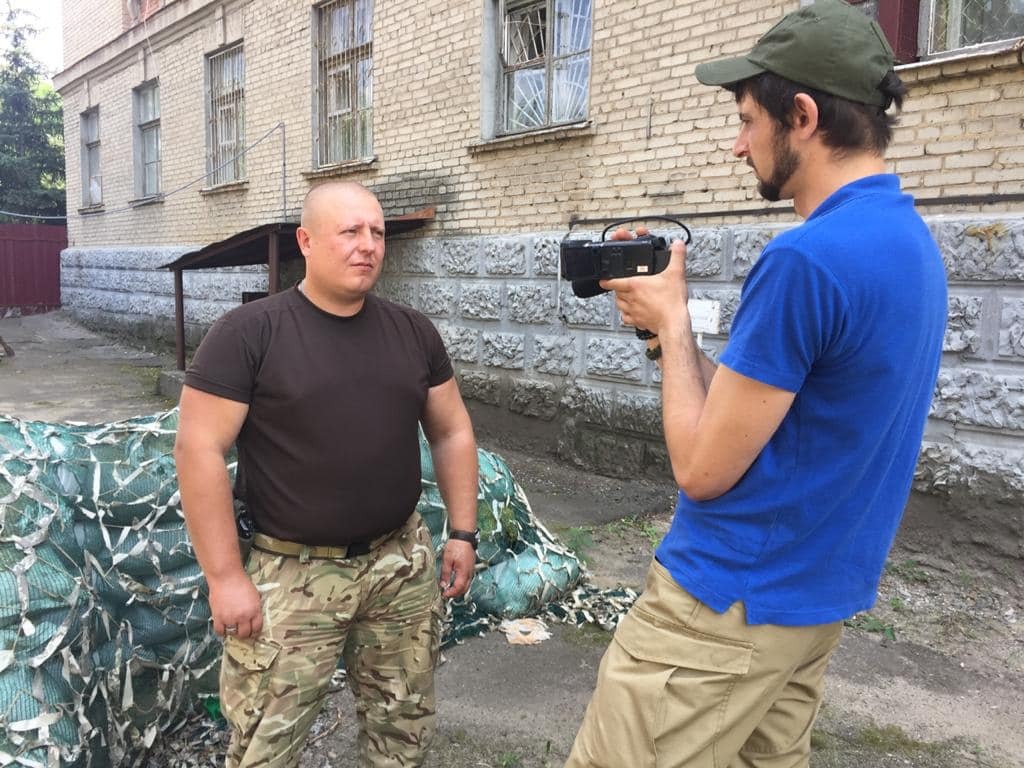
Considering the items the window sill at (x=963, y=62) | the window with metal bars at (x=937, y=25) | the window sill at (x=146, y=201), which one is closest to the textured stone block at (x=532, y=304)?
the window with metal bars at (x=937, y=25)

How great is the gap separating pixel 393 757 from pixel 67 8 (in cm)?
1741

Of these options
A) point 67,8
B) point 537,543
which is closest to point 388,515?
point 537,543

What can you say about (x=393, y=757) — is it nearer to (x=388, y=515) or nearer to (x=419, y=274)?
(x=388, y=515)

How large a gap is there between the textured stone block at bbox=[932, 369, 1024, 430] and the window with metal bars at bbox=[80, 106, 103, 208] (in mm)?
15262

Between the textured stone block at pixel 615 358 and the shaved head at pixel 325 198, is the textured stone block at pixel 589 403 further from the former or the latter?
the shaved head at pixel 325 198

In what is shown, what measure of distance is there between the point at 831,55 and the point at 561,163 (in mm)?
5267

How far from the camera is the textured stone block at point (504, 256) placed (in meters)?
6.77

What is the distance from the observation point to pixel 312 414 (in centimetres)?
200

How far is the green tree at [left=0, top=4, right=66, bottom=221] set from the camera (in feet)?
72.1

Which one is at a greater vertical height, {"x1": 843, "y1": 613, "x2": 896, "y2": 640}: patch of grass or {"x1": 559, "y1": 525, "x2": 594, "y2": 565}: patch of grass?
{"x1": 559, "y1": 525, "x2": 594, "y2": 565}: patch of grass

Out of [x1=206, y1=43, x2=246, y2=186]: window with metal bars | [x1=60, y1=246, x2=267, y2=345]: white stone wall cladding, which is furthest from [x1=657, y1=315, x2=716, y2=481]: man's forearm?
[x1=206, y1=43, x2=246, y2=186]: window with metal bars

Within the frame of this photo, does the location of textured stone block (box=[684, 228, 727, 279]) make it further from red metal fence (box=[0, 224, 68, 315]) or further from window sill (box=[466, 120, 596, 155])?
red metal fence (box=[0, 224, 68, 315])

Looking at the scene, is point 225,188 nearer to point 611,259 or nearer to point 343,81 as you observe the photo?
point 343,81

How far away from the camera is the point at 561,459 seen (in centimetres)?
668
